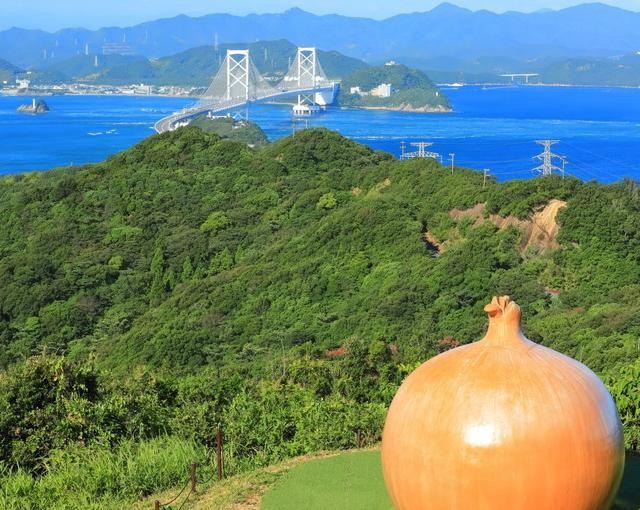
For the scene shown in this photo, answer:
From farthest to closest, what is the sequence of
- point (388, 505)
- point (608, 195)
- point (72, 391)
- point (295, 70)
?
point (295, 70), point (608, 195), point (72, 391), point (388, 505)

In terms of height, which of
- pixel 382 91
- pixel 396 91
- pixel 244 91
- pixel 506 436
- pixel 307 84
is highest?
pixel 506 436

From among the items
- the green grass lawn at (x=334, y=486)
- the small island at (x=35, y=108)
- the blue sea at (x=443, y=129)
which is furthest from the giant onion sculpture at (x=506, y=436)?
the small island at (x=35, y=108)

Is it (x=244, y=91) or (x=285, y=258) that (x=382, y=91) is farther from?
(x=285, y=258)

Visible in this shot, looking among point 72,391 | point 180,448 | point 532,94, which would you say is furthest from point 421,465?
point 532,94

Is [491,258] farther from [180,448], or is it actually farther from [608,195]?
[180,448]

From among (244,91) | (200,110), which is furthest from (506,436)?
(244,91)

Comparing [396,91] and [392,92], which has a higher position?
[396,91]
